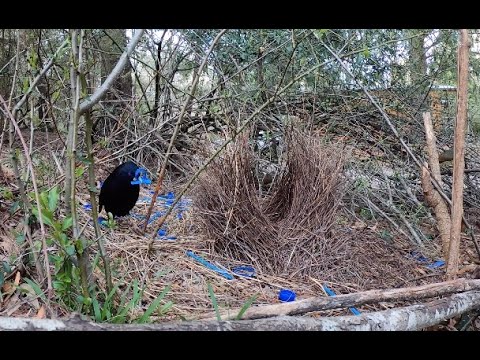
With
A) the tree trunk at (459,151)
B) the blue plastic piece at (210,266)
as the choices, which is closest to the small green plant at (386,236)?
the tree trunk at (459,151)

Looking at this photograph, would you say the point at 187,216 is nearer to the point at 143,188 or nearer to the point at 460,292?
the point at 143,188

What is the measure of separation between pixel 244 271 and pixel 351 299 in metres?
0.93

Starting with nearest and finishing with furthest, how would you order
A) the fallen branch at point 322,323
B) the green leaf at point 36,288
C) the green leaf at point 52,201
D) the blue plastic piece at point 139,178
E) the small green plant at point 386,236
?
the fallen branch at point 322,323
the green leaf at point 52,201
the green leaf at point 36,288
the blue plastic piece at point 139,178
the small green plant at point 386,236

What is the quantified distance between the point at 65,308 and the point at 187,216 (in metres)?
1.51

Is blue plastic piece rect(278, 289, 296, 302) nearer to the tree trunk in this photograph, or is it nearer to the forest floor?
the forest floor

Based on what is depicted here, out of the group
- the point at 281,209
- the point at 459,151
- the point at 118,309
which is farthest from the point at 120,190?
the point at 459,151

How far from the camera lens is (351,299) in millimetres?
1980

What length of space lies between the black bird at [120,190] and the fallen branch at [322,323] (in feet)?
5.80

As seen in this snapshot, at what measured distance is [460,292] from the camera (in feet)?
7.23

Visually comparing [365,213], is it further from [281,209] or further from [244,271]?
[244,271]

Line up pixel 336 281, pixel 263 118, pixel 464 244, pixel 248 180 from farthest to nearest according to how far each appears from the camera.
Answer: pixel 263 118, pixel 464 244, pixel 248 180, pixel 336 281

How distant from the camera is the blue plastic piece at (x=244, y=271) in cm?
275

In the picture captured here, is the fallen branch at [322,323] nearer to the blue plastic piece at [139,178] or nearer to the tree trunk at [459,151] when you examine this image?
the tree trunk at [459,151]
